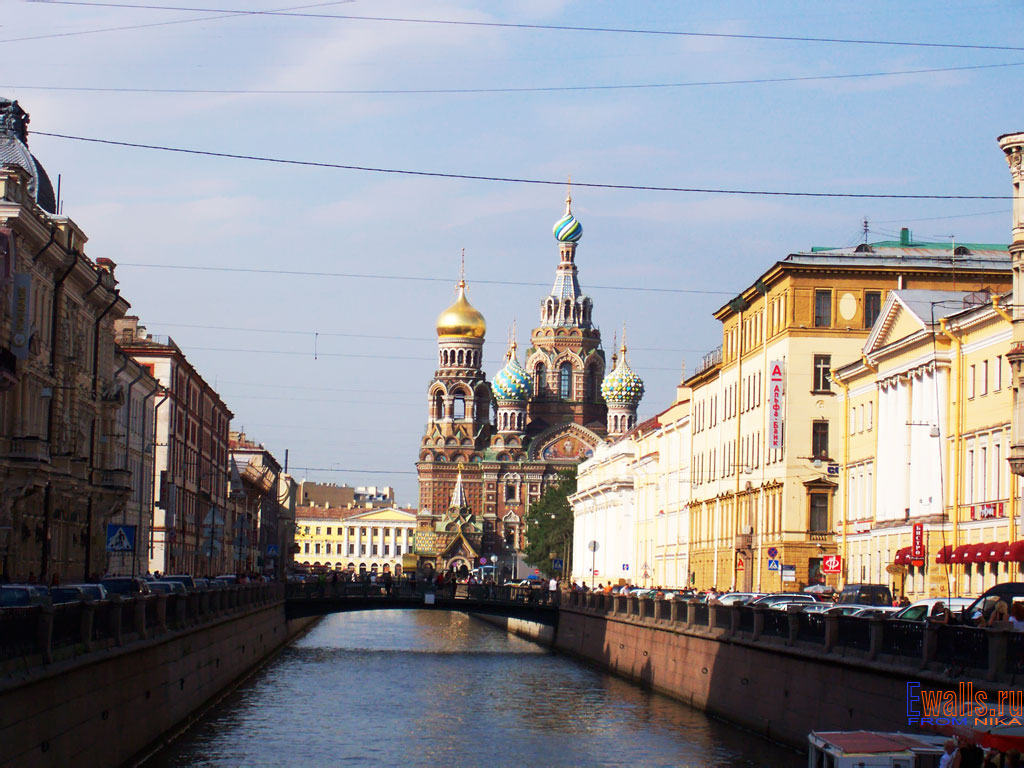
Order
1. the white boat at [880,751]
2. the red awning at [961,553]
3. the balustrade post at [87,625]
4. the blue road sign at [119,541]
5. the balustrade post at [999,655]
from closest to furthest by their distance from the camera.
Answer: the white boat at [880,751] → the balustrade post at [999,655] → the balustrade post at [87,625] → the blue road sign at [119,541] → the red awning at [961,553]

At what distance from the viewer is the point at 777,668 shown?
35625 millimetres

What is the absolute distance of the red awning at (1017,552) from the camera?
46.1 m

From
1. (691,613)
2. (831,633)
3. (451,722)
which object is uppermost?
(831,633)

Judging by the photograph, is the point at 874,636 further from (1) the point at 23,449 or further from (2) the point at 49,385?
(2) the point at 49,385

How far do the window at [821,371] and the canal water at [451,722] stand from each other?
17.2m

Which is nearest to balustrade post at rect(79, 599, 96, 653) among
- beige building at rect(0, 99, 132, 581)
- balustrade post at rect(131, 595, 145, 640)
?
balustrade post at rect(131, 595, 145, 640)

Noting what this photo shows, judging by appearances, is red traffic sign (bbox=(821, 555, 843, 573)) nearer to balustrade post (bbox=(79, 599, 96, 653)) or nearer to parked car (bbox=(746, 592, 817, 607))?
parked car (bbox=(746, 592, 817, 607))

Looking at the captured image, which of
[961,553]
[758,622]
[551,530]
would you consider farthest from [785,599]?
[551,530]

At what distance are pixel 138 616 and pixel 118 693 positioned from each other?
3.31m

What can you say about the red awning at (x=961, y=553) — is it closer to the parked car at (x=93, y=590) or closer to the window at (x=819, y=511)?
the window at (x=819, y=511)

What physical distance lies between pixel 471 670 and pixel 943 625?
34.8 metres

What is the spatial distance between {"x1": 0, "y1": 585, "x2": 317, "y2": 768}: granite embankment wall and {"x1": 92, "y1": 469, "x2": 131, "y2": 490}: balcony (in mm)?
11922

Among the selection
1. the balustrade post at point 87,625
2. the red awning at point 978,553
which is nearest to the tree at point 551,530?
the red awning at point 978,553

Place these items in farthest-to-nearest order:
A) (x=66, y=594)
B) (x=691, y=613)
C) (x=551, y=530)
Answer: (x=551, y=530)
(x=691, y=613)
(x=66, y=594)
